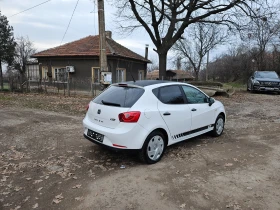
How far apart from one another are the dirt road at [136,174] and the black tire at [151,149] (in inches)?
5.6

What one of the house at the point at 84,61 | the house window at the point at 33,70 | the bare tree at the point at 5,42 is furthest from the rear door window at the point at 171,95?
the bare tree at the point at 5,42

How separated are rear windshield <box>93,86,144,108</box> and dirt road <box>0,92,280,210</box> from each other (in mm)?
1134

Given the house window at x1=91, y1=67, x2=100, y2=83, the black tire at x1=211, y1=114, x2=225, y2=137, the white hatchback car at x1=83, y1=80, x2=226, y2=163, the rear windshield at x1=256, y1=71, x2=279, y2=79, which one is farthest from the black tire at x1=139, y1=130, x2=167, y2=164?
the rear windshield at x1=256, y1=71, x2=279, y2=79

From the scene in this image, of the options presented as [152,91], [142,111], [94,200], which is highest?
→ [152,91]

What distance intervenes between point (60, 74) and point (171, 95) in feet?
61.9

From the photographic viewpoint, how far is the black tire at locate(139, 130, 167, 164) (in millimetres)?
4461

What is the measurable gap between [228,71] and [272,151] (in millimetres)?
43921

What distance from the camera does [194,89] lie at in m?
5.86

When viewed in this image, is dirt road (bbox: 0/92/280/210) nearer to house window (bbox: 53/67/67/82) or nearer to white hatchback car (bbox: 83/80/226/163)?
white hatchback car (bbox: 83/80/226/163)

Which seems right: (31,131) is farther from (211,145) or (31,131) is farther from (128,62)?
(128,62)

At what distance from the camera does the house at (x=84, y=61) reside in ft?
66.9

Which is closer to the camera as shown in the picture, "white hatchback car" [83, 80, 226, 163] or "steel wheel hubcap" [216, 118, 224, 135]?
"white hatchback car" [83, 80, 226, 163]

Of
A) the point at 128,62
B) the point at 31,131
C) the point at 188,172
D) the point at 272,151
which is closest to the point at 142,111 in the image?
the point at 188,172

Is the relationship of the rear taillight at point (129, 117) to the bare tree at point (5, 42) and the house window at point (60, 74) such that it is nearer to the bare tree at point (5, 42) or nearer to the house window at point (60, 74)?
the house window at point (60, 74)
